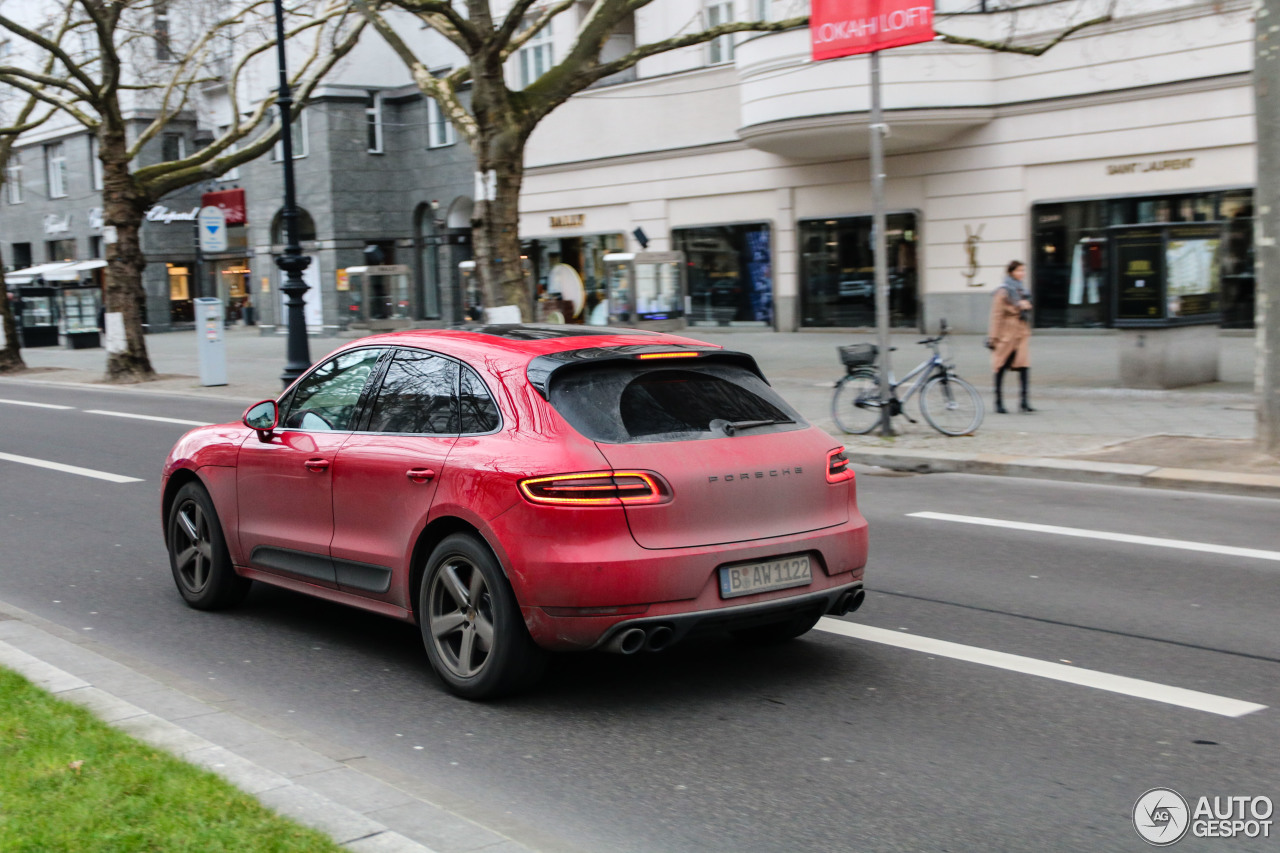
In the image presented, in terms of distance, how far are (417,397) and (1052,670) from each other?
9.85 feet

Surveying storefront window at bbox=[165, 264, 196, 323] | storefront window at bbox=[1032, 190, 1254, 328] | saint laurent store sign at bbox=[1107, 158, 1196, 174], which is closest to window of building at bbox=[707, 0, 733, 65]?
storefront window at bbox=[1032, 190, 1254, 328]

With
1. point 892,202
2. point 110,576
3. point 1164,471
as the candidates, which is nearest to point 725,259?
point 892,202

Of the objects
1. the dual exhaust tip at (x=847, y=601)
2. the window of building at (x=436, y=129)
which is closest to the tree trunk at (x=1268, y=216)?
the dual exhaust tip at (x=847, y=601)

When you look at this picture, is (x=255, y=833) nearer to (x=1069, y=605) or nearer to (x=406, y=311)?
(x=1069, y=605)

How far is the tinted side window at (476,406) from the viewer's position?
5.33 m

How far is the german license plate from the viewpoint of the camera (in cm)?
506

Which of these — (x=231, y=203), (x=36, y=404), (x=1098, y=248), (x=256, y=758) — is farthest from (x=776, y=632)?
(x=231, y=203)

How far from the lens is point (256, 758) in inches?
173

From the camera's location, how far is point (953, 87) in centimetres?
2492

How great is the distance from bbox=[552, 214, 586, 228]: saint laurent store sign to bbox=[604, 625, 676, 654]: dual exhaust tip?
30.3 metres

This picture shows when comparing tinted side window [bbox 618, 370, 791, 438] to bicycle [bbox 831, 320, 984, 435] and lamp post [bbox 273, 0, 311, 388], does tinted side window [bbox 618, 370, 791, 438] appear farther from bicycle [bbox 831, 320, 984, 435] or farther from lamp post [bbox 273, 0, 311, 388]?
lamp post [bbox 273, 0, 311, 388]

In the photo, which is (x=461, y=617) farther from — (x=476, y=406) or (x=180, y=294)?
(x=180, y=294)

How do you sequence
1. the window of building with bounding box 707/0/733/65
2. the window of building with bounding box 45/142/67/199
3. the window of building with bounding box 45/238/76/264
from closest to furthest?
the window of building with bounding box 707/0/733/65 < the window of building with bounding box 45/142/67/199 < the window of building with bounding box 45/238/76/264

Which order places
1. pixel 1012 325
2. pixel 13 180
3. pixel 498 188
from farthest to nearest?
pixel 13 180 → pixel 498 188 → pixel 1012 325
